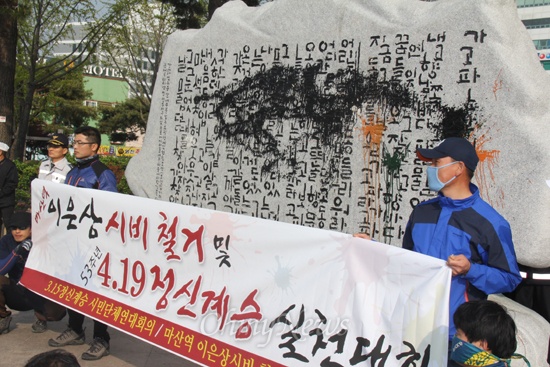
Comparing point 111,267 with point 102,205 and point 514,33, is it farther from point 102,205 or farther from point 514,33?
point 514,33

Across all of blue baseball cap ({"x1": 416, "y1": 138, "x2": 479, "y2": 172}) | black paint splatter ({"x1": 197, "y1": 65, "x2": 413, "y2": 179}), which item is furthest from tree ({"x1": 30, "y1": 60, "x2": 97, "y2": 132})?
blue baseball cap ({"x1": 416, "y1": 138, "x2": 479, "y2": 172})

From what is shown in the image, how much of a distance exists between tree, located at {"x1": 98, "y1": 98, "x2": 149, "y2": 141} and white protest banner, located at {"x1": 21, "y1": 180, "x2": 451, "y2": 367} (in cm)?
3498

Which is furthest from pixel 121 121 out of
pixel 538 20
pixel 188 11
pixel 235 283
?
pixel 235 283

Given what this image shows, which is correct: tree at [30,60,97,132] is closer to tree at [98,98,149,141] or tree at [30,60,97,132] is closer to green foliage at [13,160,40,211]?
tree at [98,98,149,141]

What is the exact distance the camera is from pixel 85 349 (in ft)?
15.3

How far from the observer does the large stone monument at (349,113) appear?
4137mm

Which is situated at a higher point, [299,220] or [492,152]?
[492,152]

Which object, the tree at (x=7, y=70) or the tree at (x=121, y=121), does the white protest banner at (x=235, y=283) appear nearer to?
the tree at (x=7, y=70)

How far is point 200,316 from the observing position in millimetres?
3477

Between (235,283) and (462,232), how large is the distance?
1.32 m

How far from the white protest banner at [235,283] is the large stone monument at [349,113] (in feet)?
4.87

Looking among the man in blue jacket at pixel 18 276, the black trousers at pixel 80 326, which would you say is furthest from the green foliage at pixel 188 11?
the black trousers at pixel 80 326

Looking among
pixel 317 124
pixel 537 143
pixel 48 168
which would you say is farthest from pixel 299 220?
pixel 48 168

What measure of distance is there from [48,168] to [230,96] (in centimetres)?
200
